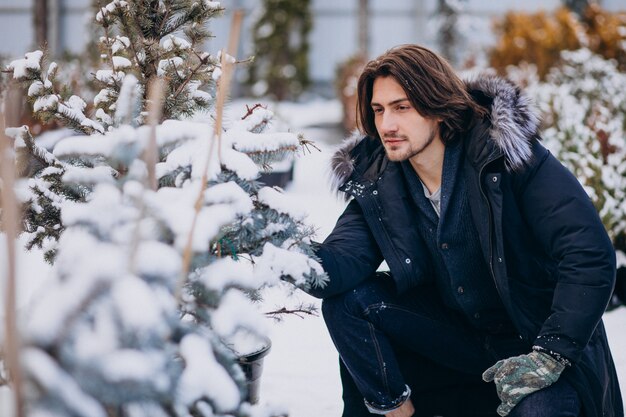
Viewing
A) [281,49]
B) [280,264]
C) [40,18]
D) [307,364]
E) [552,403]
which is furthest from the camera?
[281,49]

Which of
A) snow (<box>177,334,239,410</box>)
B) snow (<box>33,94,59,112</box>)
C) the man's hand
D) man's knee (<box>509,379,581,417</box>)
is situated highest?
snow (<box>33,94,59,112</box>)

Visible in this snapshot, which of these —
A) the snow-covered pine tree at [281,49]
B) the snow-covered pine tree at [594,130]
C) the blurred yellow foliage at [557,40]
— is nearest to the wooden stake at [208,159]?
the snow-covered pine tree at [594,130]

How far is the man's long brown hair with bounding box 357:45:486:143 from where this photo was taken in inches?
92.0

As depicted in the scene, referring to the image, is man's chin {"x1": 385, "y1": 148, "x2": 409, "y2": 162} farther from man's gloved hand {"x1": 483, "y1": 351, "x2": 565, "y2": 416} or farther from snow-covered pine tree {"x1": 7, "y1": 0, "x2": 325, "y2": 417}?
man's gloved hand {"x1": 483, "y1": 351, "x2": 565, "y2": 416}

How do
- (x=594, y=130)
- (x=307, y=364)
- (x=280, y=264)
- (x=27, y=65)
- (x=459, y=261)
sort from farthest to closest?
(x=594, y=130) < (x=307, y=364) < (x=459, y=261) < (x=27, y=65) < (x=280, y=264)

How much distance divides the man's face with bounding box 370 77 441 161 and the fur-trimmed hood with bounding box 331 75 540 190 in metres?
0.17

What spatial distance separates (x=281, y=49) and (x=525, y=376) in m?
16.1

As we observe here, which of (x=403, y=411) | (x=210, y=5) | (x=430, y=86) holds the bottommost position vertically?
(x=403, y=411)

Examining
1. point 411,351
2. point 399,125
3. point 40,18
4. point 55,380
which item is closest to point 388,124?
point 399,125

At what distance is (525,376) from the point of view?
1922mm

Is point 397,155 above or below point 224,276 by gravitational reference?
above

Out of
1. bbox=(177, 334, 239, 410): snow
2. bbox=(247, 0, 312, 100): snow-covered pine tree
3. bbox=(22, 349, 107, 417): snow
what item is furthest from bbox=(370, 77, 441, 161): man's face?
bbox=(247, 0, 312, 100): snow-covered pine tree

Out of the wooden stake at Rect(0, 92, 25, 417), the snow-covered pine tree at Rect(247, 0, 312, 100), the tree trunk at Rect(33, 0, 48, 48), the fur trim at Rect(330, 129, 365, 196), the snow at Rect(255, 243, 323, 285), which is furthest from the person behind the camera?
the snow-covered pine tree at Rect(247, 0, 312, 100)

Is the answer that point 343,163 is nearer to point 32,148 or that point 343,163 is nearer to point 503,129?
point 503,129
